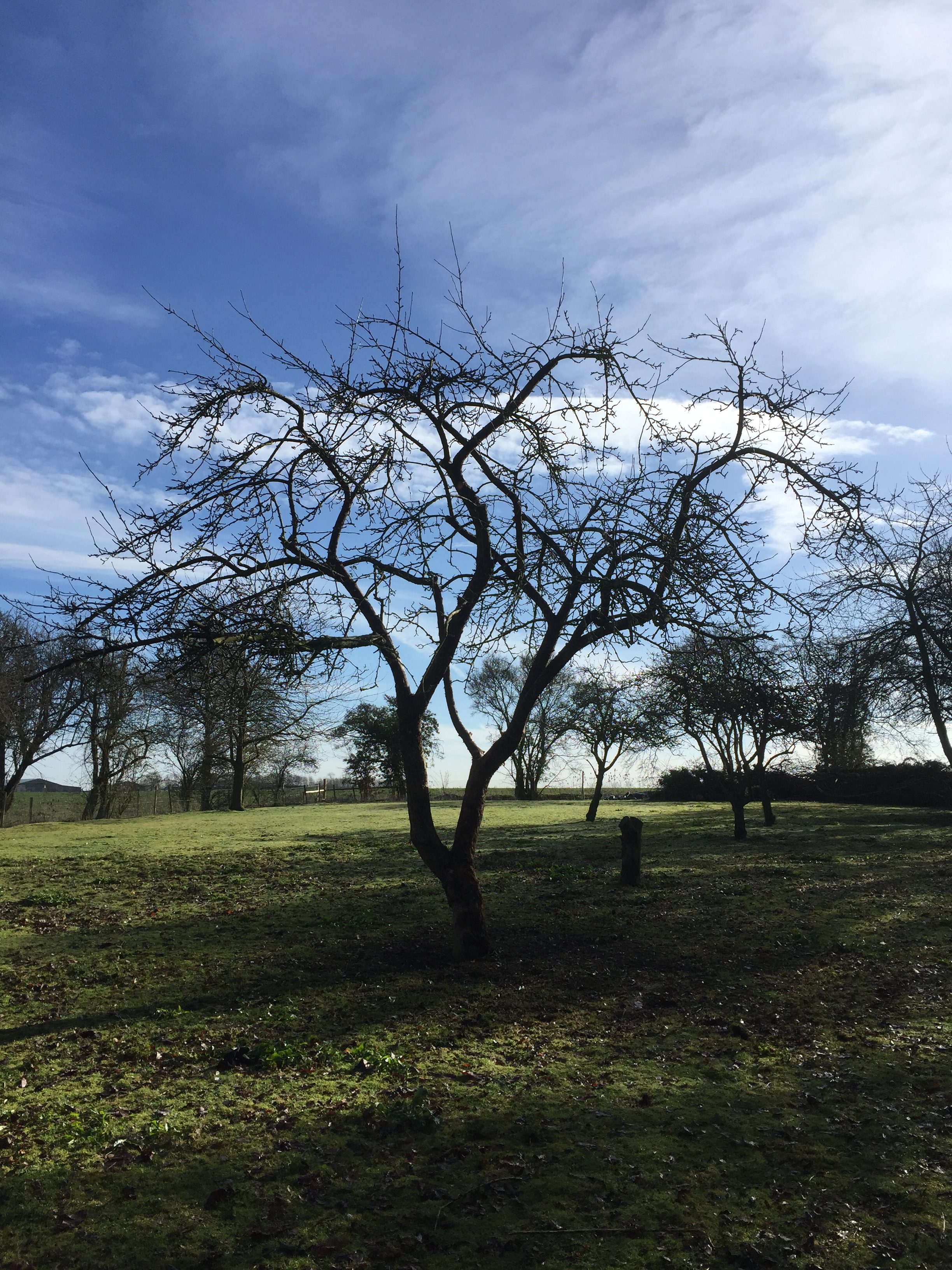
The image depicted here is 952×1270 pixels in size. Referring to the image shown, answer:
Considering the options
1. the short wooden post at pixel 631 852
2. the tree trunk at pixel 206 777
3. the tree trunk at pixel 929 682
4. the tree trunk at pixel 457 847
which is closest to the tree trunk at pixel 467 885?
the tree trunk at pixel 457 847

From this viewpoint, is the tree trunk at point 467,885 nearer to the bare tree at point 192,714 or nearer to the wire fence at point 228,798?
the bare tree at point 192,714

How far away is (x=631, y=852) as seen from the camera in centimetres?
1298

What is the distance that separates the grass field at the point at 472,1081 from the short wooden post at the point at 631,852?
0.82 metres

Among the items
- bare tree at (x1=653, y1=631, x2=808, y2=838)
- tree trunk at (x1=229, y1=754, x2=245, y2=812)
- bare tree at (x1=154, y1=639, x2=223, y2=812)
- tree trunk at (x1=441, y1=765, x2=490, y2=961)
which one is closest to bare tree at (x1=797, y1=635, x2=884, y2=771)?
bare tree at (x1=653, y1=631, x2=808, y2=838)

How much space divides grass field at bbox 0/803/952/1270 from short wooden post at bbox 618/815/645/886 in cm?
82

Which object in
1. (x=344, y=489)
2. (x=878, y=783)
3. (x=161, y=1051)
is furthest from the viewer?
(x=878, y=783)

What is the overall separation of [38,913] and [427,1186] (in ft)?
26.9

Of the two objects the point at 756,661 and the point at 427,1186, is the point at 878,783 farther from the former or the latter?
the point at 427,1186

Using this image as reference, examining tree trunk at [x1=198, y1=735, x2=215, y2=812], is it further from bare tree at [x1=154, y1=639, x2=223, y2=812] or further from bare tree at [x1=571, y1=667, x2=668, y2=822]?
bare tree at [x1=571, y1=667, x2=668, y2=822]

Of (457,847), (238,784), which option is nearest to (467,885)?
(457,847)

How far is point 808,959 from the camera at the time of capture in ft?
28.9

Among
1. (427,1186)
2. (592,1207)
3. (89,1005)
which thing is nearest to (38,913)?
(89,1005)

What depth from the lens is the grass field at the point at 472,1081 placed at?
366 centimetres

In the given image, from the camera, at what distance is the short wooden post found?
12.8 metres
